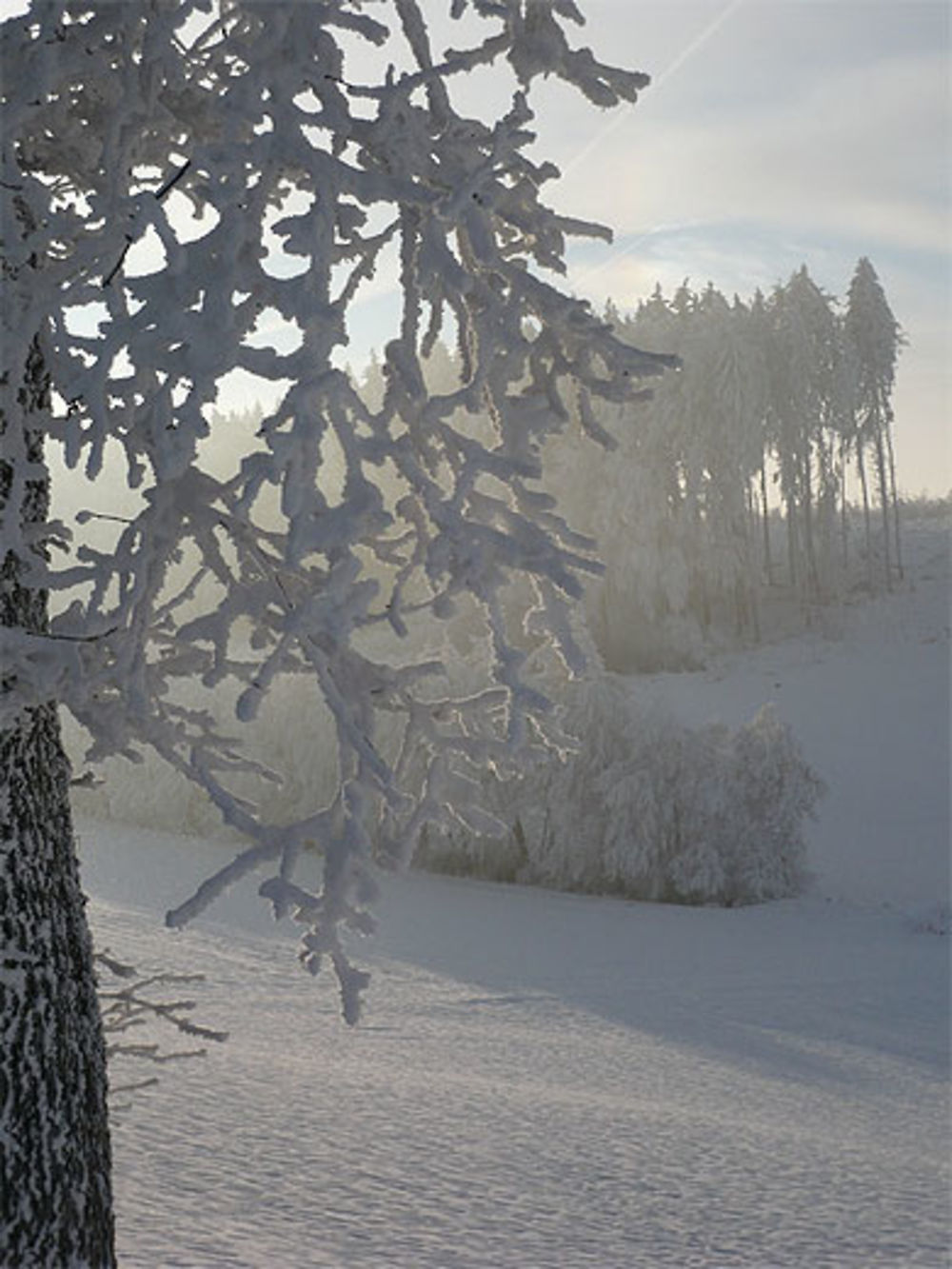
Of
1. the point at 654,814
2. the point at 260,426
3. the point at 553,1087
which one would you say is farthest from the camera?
the point at 654,814

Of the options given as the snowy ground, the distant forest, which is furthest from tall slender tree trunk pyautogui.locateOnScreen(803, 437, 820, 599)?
the snowy ground

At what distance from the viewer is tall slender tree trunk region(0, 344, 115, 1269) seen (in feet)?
11.0

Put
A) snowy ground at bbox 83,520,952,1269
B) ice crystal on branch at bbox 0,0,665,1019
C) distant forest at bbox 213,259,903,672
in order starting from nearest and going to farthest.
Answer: ice crystal on branch at bbox 0,0,665,1019 → snowy ground at bbox 83,520,952,1269 → distant forest at bbox 213,259,903,672

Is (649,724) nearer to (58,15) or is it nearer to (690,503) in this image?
(690,503)

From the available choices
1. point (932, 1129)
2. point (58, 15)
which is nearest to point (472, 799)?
point (58, 15)

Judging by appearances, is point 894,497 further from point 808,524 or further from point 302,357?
point 302,357

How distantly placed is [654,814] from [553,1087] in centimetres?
1188

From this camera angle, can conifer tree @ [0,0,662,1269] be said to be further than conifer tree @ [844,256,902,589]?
No

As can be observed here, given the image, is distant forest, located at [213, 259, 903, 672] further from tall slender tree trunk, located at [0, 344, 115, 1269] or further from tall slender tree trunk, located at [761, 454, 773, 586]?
tall slender tree trunk, located at [0, 344, 115, 1269]

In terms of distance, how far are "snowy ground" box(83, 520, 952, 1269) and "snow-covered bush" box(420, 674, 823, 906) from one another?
31.1 inches

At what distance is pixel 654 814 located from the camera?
21.7 m

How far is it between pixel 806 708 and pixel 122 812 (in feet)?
55.6

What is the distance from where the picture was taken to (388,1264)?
572cm

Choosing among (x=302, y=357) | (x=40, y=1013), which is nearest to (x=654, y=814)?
(x=40, y=1013)
